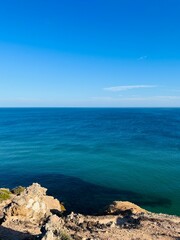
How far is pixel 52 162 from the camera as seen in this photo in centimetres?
6194

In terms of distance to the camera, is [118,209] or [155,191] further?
[155,191]

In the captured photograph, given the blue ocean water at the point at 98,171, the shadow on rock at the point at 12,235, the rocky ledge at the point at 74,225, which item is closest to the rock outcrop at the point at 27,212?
the rocky ledge at the point at 74,225

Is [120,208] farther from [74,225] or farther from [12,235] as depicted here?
[12,235]

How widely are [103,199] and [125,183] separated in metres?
8.33

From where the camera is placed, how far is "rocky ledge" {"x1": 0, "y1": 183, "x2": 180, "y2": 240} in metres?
22.7

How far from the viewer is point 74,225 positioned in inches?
1036

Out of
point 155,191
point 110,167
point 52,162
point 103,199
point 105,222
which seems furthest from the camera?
point 52,162

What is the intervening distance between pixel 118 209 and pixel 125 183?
1502 cm

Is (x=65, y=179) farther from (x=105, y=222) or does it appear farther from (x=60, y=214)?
(x=105, y=222)

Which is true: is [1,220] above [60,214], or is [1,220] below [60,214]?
above

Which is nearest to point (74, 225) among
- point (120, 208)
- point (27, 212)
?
point (27, 212)

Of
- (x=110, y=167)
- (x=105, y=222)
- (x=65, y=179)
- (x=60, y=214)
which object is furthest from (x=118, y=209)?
(x=110, y=167)

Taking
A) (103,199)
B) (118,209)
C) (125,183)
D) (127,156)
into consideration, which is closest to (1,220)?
(118,209)

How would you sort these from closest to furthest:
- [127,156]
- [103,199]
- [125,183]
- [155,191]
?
[103,199] → [155,191] → [125,183] → [127,156]
